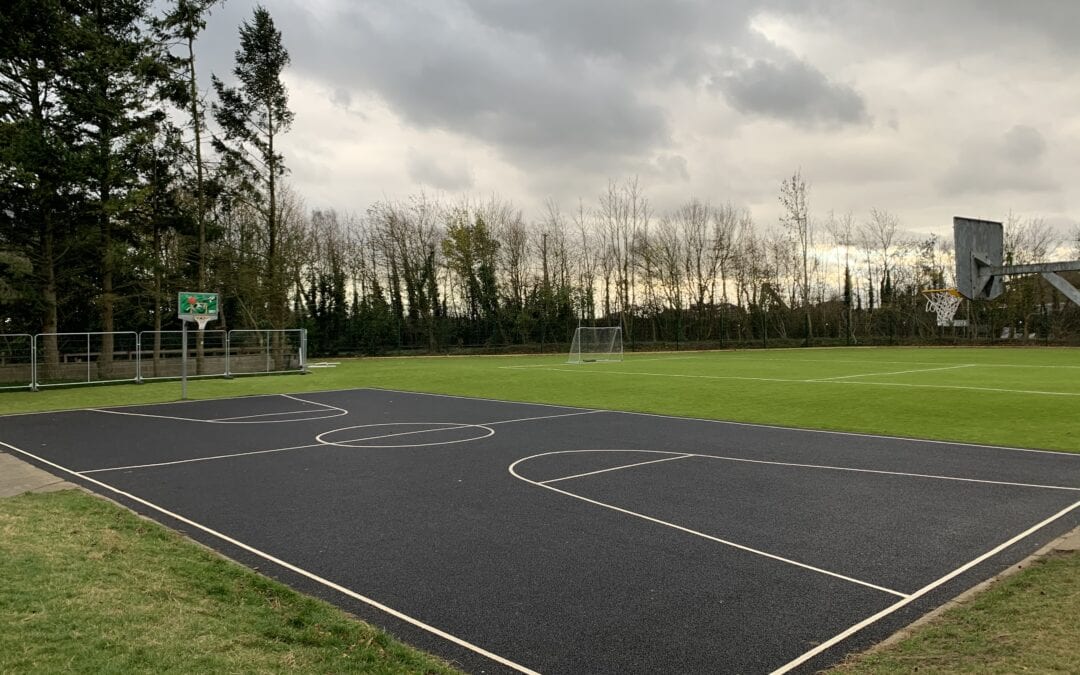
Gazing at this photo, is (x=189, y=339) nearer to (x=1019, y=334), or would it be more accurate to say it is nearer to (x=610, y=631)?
(x=610, y=631)

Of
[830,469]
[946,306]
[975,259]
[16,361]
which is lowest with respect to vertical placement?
[830,469]

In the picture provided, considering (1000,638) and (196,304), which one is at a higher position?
(196,304)

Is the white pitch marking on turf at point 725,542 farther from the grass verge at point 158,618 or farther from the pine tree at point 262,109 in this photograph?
the pine tree at point 262,109

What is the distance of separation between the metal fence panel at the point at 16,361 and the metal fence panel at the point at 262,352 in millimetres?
7537

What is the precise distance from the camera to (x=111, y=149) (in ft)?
83.8

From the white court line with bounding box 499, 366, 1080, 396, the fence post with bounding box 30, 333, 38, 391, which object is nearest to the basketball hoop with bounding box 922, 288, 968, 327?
the white court line with bounding box 499, 366, 1080, 396

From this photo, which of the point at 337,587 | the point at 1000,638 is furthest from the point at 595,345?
the point at 1000,638

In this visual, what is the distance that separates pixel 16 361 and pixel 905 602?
92.7 feet

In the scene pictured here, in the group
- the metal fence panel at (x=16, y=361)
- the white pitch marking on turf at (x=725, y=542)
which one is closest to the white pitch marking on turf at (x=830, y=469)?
the white pitch marking on turf at (x=725, y=542)

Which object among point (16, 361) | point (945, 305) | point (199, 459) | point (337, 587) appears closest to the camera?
point (337, 587)

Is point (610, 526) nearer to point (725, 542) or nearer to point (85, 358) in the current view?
point (725, 542)

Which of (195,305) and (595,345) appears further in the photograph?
(595,345)

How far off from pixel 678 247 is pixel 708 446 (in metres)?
47.8

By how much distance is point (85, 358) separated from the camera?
25.2 metres
